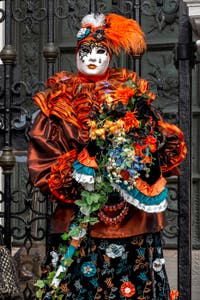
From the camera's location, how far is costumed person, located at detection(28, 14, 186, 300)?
4.35m

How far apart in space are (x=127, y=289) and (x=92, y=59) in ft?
3.88

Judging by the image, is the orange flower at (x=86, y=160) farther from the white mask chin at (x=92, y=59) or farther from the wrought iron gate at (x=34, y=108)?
the wrought iron gate at (x=34, y=108)

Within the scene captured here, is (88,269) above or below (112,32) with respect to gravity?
below

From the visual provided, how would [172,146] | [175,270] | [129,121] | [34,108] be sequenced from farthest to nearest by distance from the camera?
[175,270] → [34,108] → [172,146] → [129,121]

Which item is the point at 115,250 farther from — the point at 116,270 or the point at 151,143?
the point at 151,143

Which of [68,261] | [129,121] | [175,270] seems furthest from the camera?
[175,270]

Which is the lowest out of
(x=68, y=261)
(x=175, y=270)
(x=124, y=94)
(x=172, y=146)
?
(x=175, y=270)

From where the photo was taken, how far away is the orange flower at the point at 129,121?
429 centimetres

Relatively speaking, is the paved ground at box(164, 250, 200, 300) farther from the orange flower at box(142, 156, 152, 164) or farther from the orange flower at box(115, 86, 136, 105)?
the orange flower at box(115, 86, 136, 105)

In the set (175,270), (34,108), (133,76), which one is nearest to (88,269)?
(133,76)

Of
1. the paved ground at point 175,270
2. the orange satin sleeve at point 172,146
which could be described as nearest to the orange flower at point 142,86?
the orange satin sleeve at point 172,146

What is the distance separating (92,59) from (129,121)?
17.8 inches

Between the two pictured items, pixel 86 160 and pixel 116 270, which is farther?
pixel 116 270

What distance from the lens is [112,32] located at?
15.1 ft
